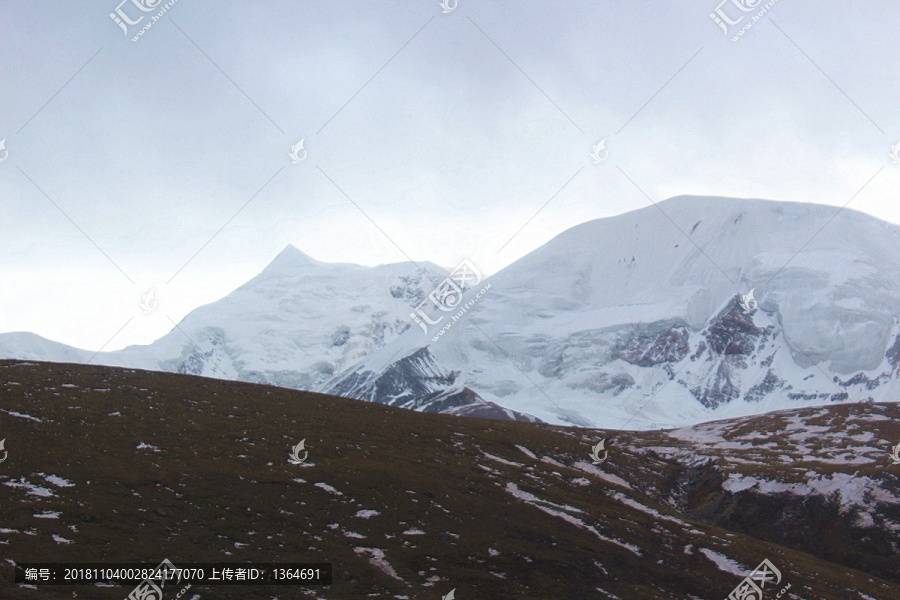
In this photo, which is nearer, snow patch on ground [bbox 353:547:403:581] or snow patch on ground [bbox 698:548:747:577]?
snow patch on ground [bbox 353:547:403:581]

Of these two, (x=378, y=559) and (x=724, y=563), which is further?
(x=724, y=563)

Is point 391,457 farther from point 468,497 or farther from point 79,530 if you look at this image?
point 79,530

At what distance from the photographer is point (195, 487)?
1912 inches

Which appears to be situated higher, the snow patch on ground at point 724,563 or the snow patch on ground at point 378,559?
the snow patch on ground at point 378,559

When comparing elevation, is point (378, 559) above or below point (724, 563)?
above

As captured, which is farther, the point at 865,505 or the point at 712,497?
the point at 712,497

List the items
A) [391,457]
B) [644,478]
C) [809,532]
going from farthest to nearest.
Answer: [644,478]
[809,532]
[391,457]

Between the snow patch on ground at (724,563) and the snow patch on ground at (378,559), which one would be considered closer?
the snow patch on ground at (378,559)

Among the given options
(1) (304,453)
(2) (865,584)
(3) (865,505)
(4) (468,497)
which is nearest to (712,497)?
(3) (865,505)

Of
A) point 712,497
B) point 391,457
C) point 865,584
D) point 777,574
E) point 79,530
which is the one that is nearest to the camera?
point 79,530

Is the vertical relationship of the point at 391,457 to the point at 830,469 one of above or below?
above

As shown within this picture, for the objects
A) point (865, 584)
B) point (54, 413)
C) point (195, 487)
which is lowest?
point (865, 584)

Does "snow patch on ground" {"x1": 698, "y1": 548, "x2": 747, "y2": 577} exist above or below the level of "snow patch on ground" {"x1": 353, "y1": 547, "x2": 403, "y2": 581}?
below

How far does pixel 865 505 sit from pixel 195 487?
64152mm
